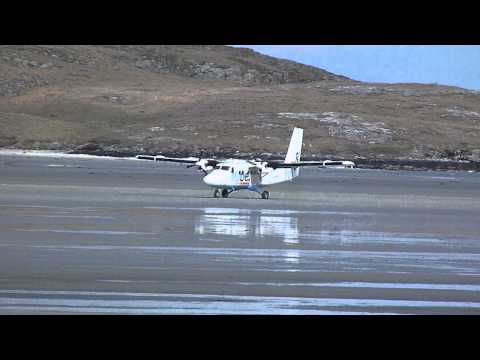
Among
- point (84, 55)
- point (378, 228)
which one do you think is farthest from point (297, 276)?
point (84, 55)

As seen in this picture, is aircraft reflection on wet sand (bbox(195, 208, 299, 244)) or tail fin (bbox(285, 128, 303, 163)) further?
tail fin (bbox(285, 128, 303, 163))

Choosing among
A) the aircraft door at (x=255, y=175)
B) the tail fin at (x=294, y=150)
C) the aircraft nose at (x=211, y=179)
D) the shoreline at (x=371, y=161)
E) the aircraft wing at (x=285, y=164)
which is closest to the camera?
the aircraft nose at (x=211, y=179)

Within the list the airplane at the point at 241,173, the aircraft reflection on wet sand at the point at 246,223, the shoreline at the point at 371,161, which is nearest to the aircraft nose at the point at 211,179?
the airplane at the point at 241,173

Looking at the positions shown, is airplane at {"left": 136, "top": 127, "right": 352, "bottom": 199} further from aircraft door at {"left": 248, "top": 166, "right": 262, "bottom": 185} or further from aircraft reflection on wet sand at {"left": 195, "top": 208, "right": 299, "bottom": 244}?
aircraft reflection on wet sand at {"left": 195, "top": 208, "right": 299, "bottom": 244}

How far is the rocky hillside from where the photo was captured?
96.2 m

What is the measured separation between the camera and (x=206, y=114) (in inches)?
4289

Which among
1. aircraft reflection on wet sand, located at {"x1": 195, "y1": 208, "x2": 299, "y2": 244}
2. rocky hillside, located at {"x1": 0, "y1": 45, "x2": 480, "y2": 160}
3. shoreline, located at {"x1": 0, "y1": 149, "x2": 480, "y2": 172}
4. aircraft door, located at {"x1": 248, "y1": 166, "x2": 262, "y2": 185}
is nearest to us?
aircraft reflection on wet sand, located at {"x1": 195, "y1": 208, "x2": 299, "y2": 244}

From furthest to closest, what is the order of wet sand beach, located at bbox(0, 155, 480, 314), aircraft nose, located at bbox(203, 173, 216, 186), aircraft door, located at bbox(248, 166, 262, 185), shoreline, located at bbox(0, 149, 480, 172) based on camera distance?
1. shoreline, located at bbox(0, 149, 480, 172)
2. aircraft door, located at bbox(248, 166, 262, 185)
3. aircraft nose, located at bbox(203, 173, 216, 186)
4. wet sand beach, located at bbox(0, 155, 480, 314)

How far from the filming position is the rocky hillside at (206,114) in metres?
96.2

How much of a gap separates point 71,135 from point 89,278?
8082cm

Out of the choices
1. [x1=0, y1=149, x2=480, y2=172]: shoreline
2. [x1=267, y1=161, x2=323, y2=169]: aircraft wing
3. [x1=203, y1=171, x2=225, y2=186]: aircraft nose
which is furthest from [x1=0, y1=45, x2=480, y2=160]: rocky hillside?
[x1=203, y1=171, x2=225, y2=186]: aircraft nose

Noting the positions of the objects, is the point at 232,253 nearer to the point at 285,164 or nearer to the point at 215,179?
the point at 215,179

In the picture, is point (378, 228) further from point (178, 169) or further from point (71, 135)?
point (71, 135)

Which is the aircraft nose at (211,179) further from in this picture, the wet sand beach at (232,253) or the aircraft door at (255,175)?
the aircraft door at (255,175)
